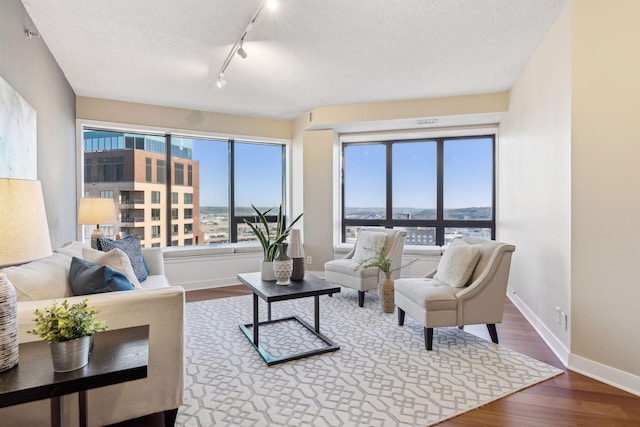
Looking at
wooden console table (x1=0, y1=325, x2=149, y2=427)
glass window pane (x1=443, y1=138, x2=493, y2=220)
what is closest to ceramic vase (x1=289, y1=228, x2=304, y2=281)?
wooden console table (x1=0, y1=325, x2=149, y2=427)

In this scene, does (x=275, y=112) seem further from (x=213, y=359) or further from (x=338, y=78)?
(x=213, y=359)

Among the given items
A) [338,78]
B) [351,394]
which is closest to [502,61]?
[338,78]

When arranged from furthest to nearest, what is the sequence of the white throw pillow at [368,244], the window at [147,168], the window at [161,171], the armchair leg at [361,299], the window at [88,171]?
1. the window at [161,171]
2. the window at [147,168]
3. the window at [88,171]
4. the white throw pillow at [368,244]
5. the armchair leg at [361,299]

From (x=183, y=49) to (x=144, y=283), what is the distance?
2.19 metres

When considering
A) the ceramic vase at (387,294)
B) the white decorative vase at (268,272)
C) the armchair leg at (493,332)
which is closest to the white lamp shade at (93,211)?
the white decorative vase at (268,272)

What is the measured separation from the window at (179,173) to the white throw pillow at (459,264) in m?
3.94

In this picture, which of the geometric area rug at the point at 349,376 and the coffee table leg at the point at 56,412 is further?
the geometric area rug at the point at 349,376

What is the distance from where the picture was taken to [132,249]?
331cm

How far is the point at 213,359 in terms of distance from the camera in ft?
8.62

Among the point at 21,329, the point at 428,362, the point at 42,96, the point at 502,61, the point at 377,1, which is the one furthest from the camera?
the point at 502,61

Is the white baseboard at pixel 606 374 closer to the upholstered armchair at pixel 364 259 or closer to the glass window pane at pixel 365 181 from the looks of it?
the upholstered armchair at pixel 364 259

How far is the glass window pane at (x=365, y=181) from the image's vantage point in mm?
5656

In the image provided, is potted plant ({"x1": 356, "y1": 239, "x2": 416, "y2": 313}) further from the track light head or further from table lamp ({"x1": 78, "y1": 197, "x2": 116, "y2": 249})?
table lamp ({"x1": 78, "y1": 197, "x2": 116, "y2": 249})

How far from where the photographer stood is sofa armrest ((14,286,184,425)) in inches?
66.1
